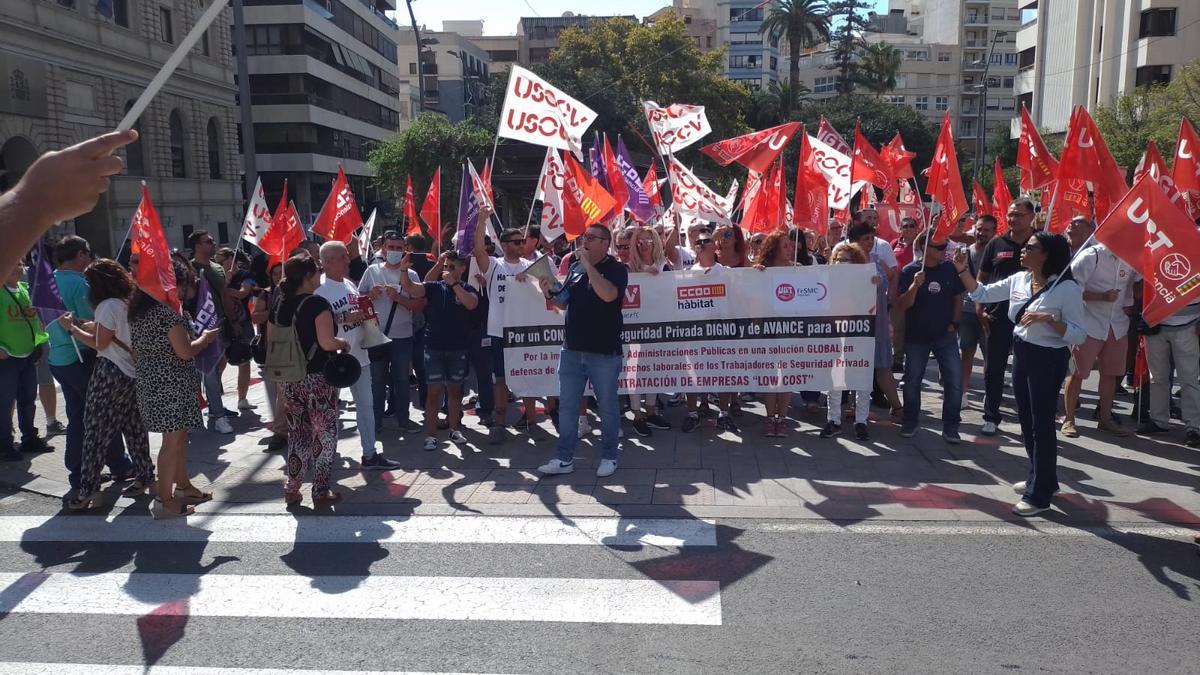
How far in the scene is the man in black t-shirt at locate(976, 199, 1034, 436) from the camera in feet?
27.4

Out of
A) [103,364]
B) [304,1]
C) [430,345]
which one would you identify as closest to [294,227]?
[430,345]

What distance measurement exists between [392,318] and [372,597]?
4095mm

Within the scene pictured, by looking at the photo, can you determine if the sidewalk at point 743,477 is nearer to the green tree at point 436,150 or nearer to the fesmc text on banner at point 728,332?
the fesmc text on banner at point 728,332

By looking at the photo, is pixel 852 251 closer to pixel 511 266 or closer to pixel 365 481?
pixel 511 266

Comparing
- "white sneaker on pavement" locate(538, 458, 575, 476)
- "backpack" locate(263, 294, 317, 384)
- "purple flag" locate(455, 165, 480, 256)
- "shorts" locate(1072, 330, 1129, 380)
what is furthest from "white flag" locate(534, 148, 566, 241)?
"shorts" locate(1072, 330, 1129, 380)

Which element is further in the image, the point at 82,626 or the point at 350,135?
the point at 350,135

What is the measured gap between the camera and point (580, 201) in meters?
8.99

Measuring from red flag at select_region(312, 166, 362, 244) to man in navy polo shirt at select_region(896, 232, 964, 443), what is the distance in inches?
239

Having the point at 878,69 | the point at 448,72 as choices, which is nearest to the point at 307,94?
the point at 448,72

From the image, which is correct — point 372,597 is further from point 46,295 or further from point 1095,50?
point 1095,50

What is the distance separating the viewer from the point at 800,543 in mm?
5527

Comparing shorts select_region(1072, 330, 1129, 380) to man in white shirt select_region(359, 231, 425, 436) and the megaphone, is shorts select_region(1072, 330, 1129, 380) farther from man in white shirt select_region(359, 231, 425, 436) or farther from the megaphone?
the megaphone

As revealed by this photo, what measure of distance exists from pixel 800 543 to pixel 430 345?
3.95m

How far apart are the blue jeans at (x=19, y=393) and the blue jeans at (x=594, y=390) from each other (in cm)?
468
